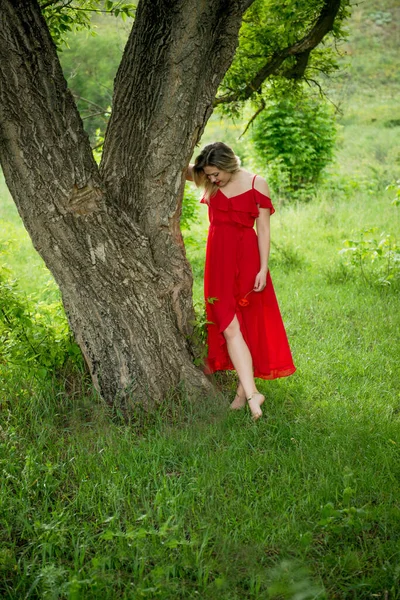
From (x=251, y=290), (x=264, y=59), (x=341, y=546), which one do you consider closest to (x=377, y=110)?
(x=264, y=59)

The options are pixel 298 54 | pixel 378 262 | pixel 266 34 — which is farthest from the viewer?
pixel 378 262

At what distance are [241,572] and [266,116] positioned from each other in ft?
34.2

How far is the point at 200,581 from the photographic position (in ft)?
8.34

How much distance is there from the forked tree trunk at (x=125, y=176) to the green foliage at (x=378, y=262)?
11.0 feet

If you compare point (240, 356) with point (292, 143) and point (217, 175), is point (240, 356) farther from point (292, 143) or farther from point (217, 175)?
point (292, 143)

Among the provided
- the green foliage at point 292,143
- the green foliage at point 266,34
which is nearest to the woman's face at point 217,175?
the green foliage at point 266,34

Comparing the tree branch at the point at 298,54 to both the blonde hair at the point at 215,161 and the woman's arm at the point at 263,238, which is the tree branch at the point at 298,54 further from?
the woman's arm at the point at 263,238

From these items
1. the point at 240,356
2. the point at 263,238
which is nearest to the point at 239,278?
the point at 263,238

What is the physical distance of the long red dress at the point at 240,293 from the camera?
165 inches

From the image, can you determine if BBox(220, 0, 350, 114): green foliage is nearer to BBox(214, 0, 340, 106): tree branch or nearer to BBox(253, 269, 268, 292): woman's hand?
BBox(214, 0, 340, 106): tree branch

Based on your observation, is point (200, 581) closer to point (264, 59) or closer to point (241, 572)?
point (241, 572)

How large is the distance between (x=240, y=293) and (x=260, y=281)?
19 cm

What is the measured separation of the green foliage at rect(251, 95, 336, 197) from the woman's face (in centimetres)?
763

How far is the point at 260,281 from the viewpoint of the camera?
4195 mm
